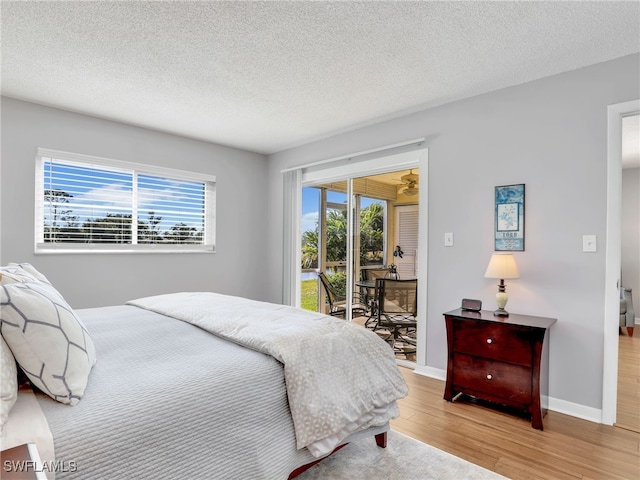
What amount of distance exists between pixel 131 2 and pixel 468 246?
2910mm

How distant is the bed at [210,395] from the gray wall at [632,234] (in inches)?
222

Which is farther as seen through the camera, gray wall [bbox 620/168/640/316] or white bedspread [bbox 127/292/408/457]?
gray wall [bbox 620/168/640/316]

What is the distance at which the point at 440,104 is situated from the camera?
334 centimetres

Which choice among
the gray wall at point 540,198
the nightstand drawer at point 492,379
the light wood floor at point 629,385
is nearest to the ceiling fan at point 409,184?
the gray wall at point 540,198

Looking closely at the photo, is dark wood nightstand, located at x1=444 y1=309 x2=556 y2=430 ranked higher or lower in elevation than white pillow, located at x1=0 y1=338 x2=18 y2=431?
lower

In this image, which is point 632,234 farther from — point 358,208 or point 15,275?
point 15,275

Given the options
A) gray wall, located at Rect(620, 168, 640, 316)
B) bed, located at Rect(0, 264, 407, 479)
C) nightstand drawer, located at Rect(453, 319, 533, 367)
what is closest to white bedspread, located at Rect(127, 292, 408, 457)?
bed, located at Rect(0, 264, 407, 479)

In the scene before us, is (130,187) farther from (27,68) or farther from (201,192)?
(27,68)

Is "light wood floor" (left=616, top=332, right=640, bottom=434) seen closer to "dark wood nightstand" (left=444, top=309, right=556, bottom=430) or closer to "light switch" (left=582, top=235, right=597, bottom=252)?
"dark wood nightstand" (left=444, top=309, right=556, bottom=430)

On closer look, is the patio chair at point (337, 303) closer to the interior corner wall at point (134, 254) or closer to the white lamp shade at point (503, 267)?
the interior corner wall at point (134, 254)

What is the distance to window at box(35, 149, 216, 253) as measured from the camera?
11.4 feet

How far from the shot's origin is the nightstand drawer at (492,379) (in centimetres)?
249

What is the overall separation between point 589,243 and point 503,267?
22.7 inches

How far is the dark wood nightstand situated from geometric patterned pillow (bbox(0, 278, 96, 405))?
7.98 feet
